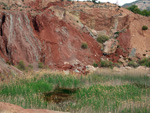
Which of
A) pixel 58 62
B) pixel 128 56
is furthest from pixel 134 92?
pixel 128 56

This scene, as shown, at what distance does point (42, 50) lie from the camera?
2517 cm

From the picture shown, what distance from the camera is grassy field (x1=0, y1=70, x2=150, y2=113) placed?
28.1ft

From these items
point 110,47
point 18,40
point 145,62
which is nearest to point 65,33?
point 110,47

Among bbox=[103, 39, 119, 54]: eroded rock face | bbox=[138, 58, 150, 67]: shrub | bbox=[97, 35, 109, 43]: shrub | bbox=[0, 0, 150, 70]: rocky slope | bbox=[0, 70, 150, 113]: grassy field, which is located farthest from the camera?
bbox=[97, 35, 109, 43]: shrub

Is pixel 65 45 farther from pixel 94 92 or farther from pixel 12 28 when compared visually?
pixel 94 92

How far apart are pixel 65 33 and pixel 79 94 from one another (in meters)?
18.6

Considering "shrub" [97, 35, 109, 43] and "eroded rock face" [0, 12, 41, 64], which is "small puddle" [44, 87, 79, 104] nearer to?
"eroded rock face" [0, 12, 41, 64]

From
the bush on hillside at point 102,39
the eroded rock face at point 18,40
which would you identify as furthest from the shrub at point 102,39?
the eroded rock face at point 18,40

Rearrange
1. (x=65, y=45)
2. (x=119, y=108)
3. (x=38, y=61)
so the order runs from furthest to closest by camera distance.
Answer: (x=65, y=45), (x=38, y=61), (x=119, y=108)

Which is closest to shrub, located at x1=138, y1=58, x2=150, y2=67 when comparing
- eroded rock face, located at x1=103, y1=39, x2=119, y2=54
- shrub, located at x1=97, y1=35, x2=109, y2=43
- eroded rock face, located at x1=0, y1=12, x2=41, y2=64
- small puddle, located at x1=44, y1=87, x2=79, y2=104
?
eroded rock face, located at x1=103, y1=39, x2=119, y2=54

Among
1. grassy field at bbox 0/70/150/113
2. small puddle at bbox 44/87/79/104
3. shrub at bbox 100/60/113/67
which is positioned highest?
grassy field at bbox 0/70/150/113

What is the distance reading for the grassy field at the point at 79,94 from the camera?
8.55 m

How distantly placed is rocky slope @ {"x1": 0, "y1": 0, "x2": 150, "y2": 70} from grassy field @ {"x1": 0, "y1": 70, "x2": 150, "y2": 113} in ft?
30.8

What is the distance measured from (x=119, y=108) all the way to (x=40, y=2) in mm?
33243
